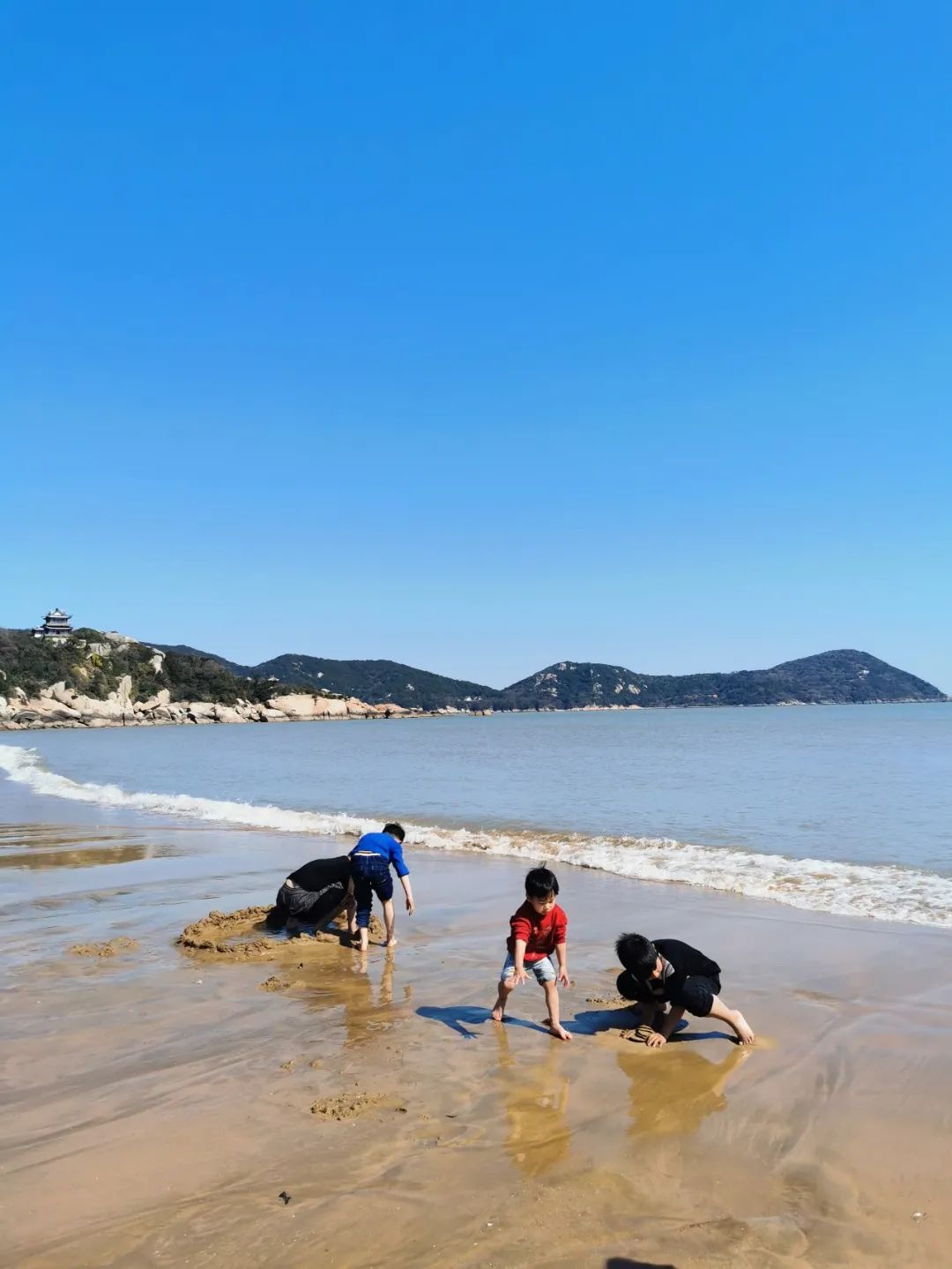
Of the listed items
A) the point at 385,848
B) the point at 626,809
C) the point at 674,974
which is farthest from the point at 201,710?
the point at 674,974

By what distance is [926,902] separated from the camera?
35.3ft

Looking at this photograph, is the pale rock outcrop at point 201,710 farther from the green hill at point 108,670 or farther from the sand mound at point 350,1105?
the sand mound at point 350,1105

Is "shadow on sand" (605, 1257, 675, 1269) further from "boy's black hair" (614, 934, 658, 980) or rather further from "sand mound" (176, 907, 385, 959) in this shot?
"sand mound" (176, 907, 385, 959)

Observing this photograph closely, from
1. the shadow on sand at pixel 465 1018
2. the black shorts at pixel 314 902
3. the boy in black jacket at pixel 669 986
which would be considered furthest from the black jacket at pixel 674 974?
the black shorts at pixel 314 902

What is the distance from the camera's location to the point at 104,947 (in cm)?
861

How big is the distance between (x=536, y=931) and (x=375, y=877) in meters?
2.87

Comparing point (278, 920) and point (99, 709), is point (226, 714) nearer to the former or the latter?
point (99, 709)

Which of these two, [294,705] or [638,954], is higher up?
[294,705]

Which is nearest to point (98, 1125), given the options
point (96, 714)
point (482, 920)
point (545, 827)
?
point (482, 920)

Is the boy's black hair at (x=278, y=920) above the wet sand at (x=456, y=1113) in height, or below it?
below

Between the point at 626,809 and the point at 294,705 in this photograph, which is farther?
the point at 294,705

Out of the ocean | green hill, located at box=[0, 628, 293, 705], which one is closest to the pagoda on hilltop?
green hill, located at box=[0, 628, 293, 705]

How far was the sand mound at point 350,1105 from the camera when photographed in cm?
478

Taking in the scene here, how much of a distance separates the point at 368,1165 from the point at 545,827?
49.1ft
